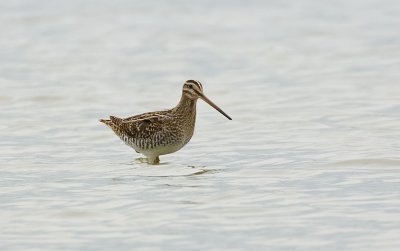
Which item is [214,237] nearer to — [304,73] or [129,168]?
[129,168]

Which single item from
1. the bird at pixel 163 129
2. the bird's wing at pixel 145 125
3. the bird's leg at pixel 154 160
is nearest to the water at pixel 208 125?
the bird's leg at pixel 154 160

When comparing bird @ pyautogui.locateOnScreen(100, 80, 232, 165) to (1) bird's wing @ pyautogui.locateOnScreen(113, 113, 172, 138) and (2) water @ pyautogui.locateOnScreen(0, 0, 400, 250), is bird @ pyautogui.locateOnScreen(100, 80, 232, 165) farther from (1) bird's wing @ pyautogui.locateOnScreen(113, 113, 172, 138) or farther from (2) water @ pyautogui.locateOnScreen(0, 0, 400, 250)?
(2) water @ pyautogui.locateOnScreen(0, 0, 400, 250)

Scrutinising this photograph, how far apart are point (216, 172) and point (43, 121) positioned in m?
4.92

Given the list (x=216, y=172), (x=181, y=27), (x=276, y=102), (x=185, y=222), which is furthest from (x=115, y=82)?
(x=185, y=222)

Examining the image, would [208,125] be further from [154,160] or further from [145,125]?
[145,125]

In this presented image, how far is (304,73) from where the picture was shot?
2180cm

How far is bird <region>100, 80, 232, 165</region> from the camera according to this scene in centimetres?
1445

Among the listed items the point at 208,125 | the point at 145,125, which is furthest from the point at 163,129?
the point at 208,125

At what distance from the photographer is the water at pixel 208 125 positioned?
11.3 metres

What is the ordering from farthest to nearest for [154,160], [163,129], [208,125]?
1. [208,125]
2. [154,160]
3. [163,129]

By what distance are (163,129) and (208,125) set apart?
328cm

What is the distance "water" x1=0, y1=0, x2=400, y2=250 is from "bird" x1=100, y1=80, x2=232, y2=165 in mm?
232

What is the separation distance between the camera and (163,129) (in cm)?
1450

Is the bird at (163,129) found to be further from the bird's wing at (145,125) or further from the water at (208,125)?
the water at (208,125)
